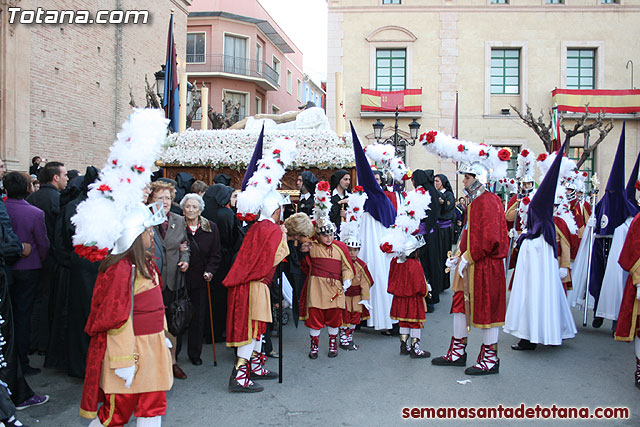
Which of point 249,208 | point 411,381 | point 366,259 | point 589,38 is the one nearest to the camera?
point 249,208

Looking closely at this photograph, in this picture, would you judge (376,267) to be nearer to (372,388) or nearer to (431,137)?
(431,137)

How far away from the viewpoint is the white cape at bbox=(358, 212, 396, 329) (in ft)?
24.1

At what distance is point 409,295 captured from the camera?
6.24 meters

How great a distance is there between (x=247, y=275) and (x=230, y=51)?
31.6 metres

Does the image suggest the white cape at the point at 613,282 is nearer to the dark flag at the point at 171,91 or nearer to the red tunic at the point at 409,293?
the red tunic at the point at 409,293

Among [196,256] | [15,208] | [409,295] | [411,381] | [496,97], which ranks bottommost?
[411,381]

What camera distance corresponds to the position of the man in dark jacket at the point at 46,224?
5.86 meters

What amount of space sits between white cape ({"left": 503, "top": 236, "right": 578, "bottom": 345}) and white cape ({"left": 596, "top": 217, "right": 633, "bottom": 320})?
1504 mm

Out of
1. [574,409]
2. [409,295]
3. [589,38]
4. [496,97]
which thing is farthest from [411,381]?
[589,38]

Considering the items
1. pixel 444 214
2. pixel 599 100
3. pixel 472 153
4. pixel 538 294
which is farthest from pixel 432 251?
pixel 599 100

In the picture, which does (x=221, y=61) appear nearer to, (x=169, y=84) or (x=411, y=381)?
(x=169, y=84)

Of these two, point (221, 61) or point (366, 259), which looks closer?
point (366, 259)

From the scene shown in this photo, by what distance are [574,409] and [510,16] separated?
23.1m

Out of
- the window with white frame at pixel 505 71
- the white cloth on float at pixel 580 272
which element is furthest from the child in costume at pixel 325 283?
the window with white frame at pixel 505 71
